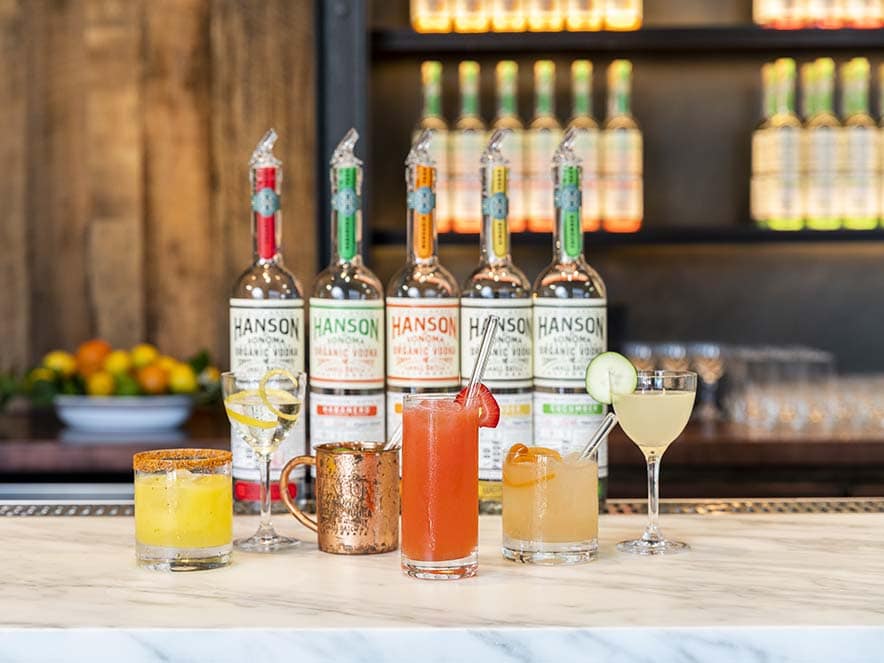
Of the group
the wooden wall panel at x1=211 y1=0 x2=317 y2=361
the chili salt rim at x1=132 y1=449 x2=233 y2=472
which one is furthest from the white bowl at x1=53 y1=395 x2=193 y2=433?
the chili salt rim at x1=132 y1=449 x2=233 y2=472

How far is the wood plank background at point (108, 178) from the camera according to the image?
321 cm

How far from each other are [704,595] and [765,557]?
172mm

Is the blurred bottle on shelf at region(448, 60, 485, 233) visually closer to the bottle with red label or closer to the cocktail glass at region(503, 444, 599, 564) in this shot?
the bottle with red label

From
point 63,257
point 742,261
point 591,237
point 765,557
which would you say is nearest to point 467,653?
point 765,557

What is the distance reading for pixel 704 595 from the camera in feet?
3.42

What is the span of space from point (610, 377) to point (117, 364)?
169 cm

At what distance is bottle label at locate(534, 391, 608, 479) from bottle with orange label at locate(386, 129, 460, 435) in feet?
0.35

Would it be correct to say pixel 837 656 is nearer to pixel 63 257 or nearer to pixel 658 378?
pixel 658 378

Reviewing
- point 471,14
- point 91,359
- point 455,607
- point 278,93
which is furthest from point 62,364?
point 455,607

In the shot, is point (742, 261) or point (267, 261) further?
point (742, 261)

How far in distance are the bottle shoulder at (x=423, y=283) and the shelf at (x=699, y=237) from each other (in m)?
1.44

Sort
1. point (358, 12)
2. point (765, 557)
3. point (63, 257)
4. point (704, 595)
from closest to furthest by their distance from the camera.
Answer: point (704, 595) < point (765, 557) < point (358, 12) < point (63, 257)

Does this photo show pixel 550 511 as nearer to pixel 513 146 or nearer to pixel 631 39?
pixel 513 146

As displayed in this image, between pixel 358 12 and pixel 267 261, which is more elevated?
pixel 358 12
